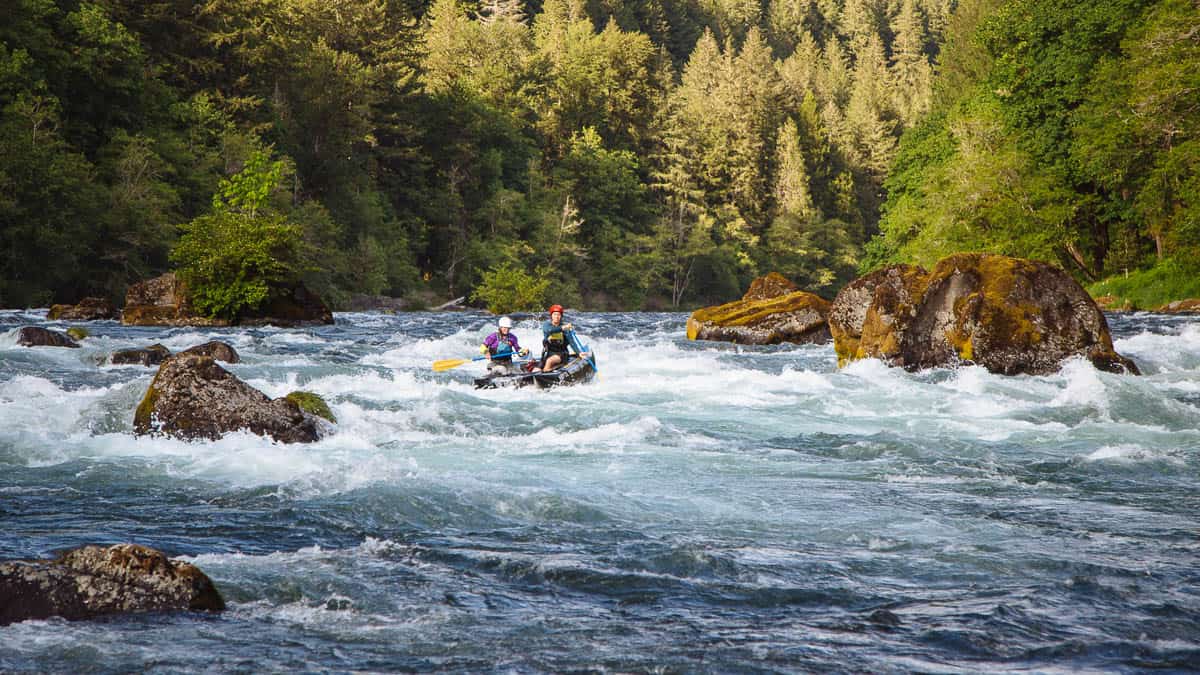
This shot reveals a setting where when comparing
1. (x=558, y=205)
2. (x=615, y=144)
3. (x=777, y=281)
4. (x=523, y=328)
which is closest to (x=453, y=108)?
(x=558, y=205)

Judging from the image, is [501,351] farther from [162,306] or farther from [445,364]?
[162,306]

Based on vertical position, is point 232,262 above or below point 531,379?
above

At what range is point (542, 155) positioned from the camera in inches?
2648

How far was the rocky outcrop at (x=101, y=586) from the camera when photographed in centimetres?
534

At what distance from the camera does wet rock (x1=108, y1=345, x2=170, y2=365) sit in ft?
56.4

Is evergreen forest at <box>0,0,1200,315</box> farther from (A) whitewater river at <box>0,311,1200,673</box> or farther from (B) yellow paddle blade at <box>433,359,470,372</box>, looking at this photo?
(A) whitewater river at <box>0,311,1200,673</box>

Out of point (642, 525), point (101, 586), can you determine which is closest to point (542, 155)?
point (642, 525)

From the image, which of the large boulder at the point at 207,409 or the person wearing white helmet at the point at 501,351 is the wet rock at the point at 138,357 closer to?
the person wearing white helmet at the point at 501,351

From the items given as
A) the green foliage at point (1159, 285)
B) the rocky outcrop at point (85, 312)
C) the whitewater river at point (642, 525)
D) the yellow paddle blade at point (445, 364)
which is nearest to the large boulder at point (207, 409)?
the whitewater river at point (642, 525)

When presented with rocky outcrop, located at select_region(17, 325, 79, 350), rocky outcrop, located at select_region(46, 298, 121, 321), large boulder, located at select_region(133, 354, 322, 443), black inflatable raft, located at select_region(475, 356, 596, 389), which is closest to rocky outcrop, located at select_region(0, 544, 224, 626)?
large boulder, located at select_region(133, 354, 322, 443)

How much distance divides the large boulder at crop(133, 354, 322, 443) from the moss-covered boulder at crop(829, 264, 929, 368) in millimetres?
10630

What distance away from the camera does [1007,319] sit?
16.8 m

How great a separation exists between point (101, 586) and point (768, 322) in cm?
2000

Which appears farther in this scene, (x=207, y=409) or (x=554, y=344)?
(x=554, y=344)
